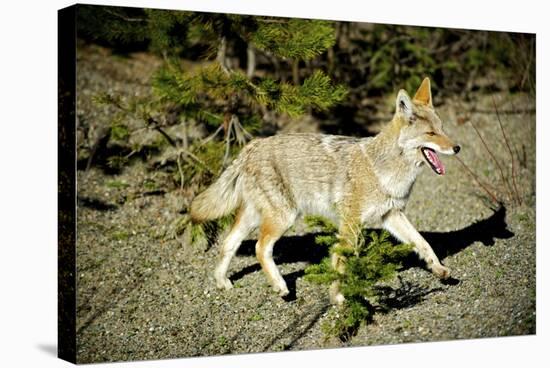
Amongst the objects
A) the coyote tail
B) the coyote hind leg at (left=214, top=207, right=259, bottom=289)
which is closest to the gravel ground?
the coyote hind leg at (left=214, top=207, right=259, bottom=289)

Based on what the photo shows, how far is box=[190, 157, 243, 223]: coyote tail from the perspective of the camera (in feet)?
21.1

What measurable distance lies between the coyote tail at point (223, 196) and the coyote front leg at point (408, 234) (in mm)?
1364

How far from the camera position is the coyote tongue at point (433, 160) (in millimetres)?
5985

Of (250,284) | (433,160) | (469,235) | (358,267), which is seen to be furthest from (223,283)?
(469,235)

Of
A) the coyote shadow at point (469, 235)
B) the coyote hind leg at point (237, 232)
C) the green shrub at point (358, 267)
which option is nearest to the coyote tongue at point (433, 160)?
the green shrub at point (358, 267)

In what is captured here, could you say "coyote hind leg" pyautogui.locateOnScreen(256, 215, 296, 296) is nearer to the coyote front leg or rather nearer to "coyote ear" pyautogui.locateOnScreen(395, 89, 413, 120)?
the coyote front leg

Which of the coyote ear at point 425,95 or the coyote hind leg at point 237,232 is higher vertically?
the coyote ear at point 425,95

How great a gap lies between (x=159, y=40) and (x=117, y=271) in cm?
228

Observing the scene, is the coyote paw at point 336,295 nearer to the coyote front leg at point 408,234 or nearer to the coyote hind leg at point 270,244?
the coyote hind leg at point 270,244

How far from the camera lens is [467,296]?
6711mm

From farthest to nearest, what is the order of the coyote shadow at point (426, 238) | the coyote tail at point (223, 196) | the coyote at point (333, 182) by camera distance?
the coyote shadow at point (426, 238) < the coyote tail at point (223, 196) < the coyote at point (333, 182)

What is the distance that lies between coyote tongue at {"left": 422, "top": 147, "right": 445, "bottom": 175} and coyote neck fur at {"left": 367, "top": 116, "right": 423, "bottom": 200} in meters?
0.09

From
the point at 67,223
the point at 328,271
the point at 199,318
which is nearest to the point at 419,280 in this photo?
the point at 328,271

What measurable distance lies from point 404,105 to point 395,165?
1.69ft
